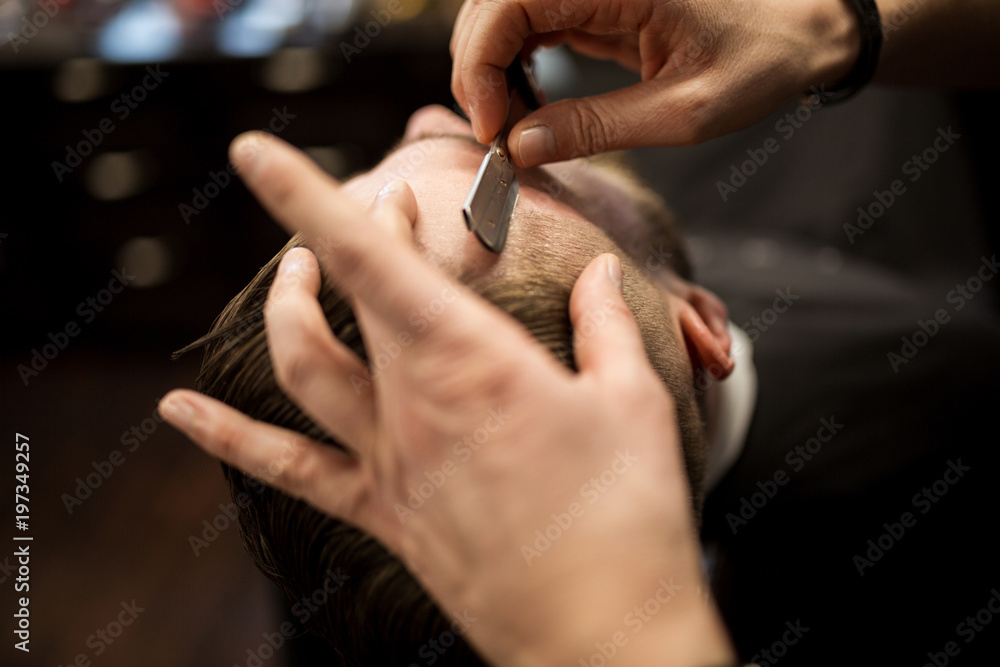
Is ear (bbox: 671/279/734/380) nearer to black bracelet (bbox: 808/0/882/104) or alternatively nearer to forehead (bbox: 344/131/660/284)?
forehead (bbox: 344/131/660/284)

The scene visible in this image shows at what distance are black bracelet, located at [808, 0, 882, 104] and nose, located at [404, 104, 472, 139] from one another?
0.55m

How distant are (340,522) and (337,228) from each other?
0.32 meters

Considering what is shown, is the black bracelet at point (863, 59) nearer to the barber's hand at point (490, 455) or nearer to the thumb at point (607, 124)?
the thumb at point (607, 124)

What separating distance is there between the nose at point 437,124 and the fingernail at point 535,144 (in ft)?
0.64

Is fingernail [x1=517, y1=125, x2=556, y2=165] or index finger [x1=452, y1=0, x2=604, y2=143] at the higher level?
index finger [x1=452, y1=0, x2=604, y2=143]

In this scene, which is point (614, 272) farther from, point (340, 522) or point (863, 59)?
point (863, 59)

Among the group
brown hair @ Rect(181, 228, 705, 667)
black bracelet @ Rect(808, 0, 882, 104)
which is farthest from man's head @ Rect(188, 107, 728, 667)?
black bracelet @ Rect(808, 0, 882, 104)

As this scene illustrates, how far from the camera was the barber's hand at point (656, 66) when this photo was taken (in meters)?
0.84

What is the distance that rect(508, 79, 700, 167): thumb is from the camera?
2.72 feet

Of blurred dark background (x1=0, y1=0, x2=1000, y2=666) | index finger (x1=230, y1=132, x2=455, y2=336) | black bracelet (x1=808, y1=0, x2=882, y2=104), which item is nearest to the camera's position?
index finger (x1=230, y1=132, x2=455, y2=336)

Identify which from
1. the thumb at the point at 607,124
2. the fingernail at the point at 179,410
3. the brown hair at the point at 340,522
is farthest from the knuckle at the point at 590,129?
the fingernail at the point at 179,410

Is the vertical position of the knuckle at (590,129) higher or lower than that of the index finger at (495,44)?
lower

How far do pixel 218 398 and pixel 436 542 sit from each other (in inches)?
12.3

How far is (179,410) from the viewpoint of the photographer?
1.92 ft
